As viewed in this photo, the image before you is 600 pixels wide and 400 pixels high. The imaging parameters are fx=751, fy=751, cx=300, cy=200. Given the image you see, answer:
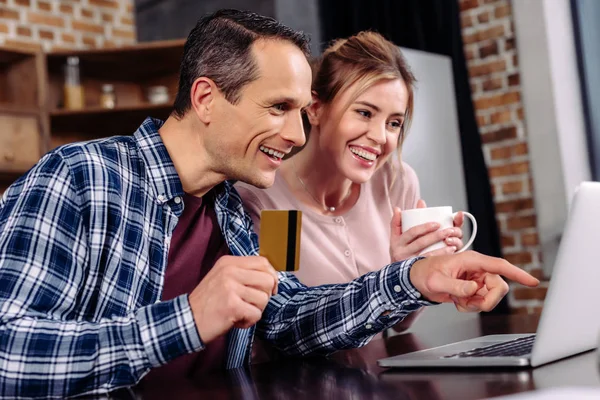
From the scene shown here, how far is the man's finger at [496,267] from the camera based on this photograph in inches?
44.5

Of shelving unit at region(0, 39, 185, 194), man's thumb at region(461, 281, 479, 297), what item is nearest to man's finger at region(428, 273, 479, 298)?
man's thumb at region(461, 281, 479, 297)

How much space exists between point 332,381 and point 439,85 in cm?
249

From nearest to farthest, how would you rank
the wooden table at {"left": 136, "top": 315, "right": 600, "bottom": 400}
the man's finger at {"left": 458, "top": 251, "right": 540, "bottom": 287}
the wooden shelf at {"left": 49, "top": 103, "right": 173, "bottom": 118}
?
the wooden table at {"left": 136, "top": 315, "right": 600, "bottom": 400}, the man's finger at {"left": 458, "top": 251, "right": 540, "bottom": 287}, the wooden shelf at {"left": 49, "top": 103, "right": 173, "bottom": 118}

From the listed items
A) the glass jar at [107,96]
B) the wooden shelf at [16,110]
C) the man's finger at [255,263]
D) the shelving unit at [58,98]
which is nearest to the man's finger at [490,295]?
the man's finger at [255,263]

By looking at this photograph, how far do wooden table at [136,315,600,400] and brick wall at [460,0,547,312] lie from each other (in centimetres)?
227

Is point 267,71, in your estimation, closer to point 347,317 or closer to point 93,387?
point 347,317

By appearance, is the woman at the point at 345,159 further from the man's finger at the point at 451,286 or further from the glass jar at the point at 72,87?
the glass jar at the point at 72,87

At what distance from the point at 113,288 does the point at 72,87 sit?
2.81 metres

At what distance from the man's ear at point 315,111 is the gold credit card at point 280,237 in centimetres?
88

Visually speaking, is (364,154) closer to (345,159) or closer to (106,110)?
(345,159)

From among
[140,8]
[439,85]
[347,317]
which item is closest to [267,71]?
[347,317]

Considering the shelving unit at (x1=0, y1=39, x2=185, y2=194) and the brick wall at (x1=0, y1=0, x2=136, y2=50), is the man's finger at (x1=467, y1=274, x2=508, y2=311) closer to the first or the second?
the shelving unit at (x1=0, y1=39, x2=185, y2=194)

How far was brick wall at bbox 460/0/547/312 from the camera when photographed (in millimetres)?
3389

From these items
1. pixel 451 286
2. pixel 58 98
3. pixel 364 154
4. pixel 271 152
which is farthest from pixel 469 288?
pixel 58 98
